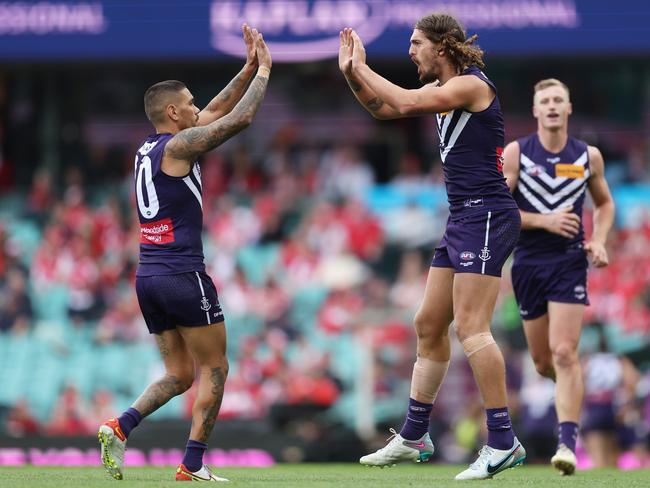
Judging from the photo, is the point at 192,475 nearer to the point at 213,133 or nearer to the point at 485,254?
the point at 213,133

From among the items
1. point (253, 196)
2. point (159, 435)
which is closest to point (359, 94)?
point (159, 435)

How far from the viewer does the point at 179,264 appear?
7344 mm

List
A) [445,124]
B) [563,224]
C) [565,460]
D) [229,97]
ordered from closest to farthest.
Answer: [445,124], [565,460], [229,97], [563,224]

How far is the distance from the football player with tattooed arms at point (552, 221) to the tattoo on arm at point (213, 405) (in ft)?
8.45

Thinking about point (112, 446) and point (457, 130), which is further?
point (457, 130)

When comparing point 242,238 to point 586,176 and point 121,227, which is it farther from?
point 586,176

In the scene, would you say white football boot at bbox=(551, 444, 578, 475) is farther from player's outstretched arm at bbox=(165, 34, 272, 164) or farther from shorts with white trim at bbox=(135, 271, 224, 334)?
player's outstretched arm at bbox=(165, 34, 272, 164)

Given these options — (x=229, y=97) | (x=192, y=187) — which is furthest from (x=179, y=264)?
(x=229, y=97)

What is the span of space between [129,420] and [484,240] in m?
2.36

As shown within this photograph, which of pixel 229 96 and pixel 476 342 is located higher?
pixel 229 96

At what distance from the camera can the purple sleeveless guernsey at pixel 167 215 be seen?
734cm

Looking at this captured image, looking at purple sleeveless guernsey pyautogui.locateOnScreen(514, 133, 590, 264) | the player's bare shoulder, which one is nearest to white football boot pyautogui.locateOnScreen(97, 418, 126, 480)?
purple sleeveless guernsey pyautogui.locateOnScreen(514, 133, 590, 264)

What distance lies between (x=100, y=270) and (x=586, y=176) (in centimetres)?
973

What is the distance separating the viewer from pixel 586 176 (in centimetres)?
905
